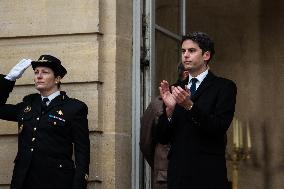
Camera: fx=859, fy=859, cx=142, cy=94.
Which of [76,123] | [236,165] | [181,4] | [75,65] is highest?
[181,4]

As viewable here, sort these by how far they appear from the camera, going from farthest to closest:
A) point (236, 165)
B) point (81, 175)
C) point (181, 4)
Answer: point (236, 165), point (181, 4), point (81, 175)

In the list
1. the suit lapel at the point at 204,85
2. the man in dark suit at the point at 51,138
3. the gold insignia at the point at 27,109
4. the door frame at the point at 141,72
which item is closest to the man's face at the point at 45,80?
the man in dark suit at the point at 51,138

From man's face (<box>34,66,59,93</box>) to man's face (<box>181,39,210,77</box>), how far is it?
1218 mm

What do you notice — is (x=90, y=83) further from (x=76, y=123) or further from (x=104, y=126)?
(x=76, y=123)

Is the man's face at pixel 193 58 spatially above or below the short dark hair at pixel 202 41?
below

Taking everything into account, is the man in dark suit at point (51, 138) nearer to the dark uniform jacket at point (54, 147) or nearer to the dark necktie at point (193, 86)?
the dark uniform jacket at point (54, 147)

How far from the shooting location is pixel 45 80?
651 centimetres

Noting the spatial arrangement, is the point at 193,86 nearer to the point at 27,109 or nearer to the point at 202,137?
the point at 202,137

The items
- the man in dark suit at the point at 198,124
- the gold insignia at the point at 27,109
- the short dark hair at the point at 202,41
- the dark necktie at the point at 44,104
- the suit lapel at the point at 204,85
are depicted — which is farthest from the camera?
the gold insignia at the point at 27,109

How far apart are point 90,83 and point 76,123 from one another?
2.80 feet

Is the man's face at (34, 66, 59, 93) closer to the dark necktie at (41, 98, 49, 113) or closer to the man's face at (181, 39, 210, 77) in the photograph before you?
the dark necktie at (41, 98, 49, 113)

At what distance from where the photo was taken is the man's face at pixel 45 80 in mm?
6512

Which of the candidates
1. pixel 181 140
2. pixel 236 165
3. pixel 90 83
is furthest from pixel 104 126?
pixel 236 165

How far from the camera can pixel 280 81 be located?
1066 centimetres
